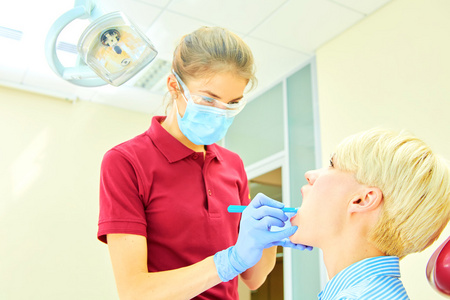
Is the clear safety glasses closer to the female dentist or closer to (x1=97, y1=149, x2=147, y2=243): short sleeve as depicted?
the female dentist

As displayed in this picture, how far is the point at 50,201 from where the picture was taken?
4.17 meters

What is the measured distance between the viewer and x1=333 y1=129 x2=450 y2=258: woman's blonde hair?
1.07m

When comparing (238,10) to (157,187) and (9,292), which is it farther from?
(9,292)

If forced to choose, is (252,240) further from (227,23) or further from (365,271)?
(227,23)

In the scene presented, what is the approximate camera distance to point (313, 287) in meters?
3.17

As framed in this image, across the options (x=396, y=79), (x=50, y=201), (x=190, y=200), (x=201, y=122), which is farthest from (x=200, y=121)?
(x=50, y=201)

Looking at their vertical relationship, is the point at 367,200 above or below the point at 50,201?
below

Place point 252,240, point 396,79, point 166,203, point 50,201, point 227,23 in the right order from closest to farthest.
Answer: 1. point 252,240
2. point 166,203
3. point 396,79
4. point 227,23
5. point 50,201

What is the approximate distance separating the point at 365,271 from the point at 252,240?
293 millimetres

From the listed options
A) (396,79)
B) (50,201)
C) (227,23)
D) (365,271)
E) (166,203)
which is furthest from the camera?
(50,201)

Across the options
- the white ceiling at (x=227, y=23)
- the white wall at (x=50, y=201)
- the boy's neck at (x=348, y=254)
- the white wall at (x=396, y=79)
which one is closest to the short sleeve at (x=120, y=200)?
the boy's neck at (x=348, y=254)

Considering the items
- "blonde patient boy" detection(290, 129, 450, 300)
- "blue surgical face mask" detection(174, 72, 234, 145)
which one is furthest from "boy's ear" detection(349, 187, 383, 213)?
"blue surgical face mask" detection(174, 72, 234, 145)

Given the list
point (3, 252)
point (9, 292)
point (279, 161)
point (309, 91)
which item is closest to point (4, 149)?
point (3, 252)

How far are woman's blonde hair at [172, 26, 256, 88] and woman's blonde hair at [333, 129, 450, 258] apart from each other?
0.51 metres
